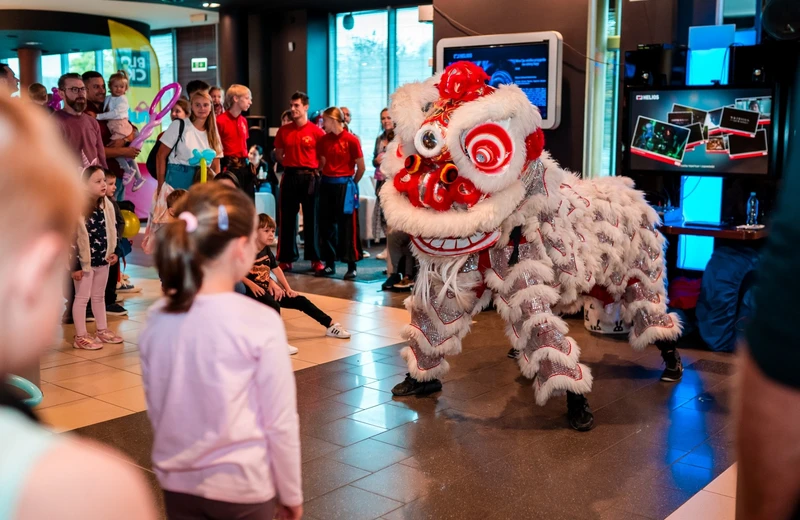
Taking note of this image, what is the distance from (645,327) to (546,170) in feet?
4.01

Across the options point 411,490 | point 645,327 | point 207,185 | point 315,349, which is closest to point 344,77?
point 315,349

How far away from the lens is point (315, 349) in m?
5.44

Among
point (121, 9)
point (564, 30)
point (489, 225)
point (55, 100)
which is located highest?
point (121, 9)

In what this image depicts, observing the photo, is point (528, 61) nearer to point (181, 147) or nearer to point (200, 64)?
point (181, 147)

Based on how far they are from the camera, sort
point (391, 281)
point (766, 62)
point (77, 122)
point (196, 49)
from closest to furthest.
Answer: point (766, 62) < point (77, 122) < point (391, 281) < point (196, 49)

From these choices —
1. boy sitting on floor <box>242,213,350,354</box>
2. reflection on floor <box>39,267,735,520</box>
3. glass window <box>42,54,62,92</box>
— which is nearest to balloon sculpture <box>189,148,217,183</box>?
boy sitting on floor <box>242,213,350,354</box>

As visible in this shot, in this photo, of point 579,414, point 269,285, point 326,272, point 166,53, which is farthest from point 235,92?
point 166,53

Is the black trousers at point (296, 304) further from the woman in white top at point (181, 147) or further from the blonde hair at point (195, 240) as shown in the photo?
the blonde hair at point (195, 240)

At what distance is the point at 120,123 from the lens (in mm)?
7609

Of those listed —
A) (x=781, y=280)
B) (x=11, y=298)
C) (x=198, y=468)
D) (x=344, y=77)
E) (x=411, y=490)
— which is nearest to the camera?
(x=11, y=298)

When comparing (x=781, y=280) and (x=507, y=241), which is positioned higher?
(x=781, y=280)

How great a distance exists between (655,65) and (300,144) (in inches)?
142

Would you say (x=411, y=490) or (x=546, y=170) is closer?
(x=411, y=490)

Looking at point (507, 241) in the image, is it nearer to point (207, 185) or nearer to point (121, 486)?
point (207, 185)
